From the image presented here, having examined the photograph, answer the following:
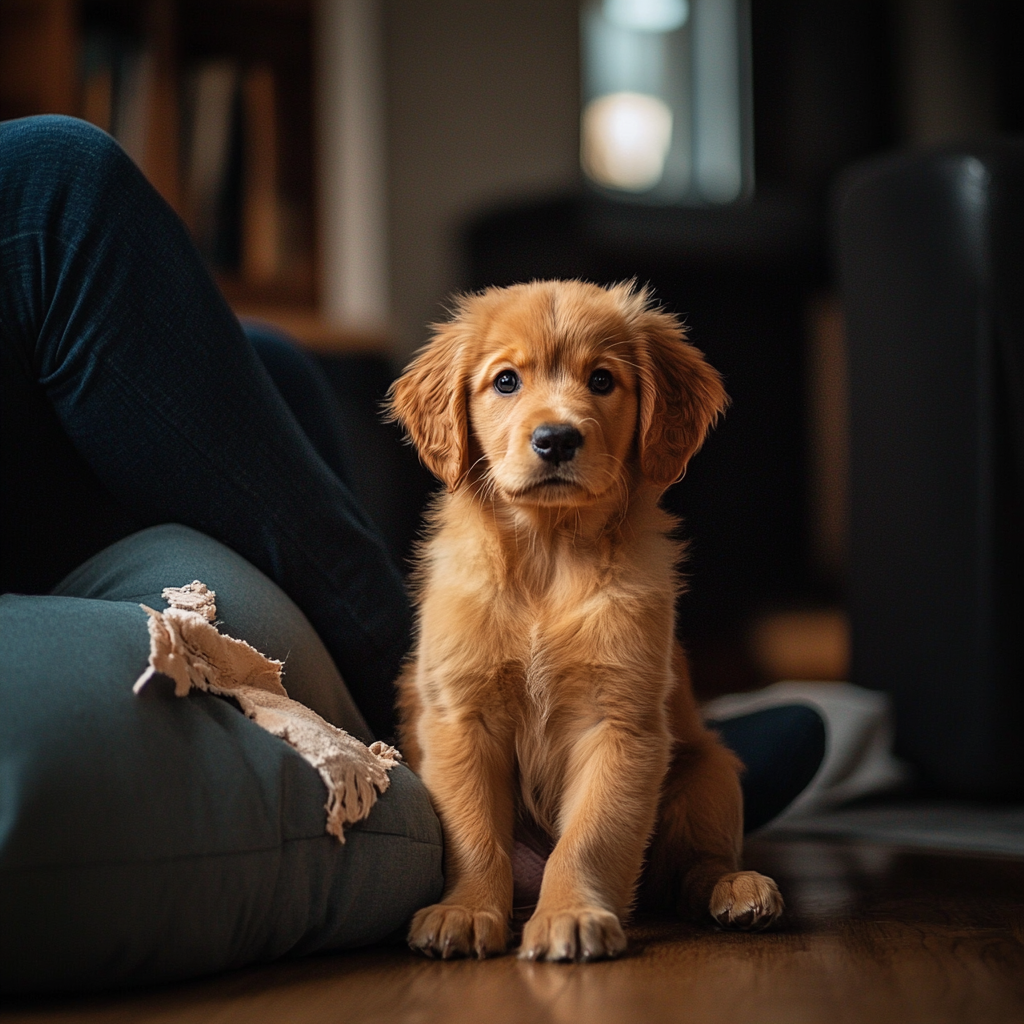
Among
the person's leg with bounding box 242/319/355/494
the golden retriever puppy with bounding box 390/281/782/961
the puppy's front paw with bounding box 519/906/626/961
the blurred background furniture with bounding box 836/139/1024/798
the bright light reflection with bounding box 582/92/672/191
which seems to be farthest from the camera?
the bright light reflection with bounding box 582/92/672/191

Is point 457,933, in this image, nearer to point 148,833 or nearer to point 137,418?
point 148,833

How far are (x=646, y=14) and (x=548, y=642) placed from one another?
5058mm

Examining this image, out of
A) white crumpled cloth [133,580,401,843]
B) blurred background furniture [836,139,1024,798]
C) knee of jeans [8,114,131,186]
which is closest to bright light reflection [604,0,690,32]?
blurred background furniture [836,139,1024,798]

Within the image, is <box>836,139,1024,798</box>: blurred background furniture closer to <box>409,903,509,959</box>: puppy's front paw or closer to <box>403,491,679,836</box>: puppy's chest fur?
<box>403,491,679,836</box>: puppy's chest fur

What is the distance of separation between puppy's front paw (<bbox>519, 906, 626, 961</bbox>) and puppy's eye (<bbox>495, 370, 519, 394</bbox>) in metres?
0.61

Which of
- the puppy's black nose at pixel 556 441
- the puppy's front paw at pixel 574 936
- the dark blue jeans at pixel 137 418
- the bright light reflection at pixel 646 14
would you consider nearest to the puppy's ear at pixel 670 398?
the puppy's black nose at pixel 556 441

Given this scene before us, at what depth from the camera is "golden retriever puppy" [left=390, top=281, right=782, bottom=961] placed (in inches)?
54.4

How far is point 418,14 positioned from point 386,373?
6.56 feet

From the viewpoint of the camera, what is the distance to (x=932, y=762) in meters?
2.54

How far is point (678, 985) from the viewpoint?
46.7 inches

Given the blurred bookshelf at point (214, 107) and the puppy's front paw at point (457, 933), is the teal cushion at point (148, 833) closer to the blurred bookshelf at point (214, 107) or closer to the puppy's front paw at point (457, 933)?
the puppy's front paw at point (457, 933)

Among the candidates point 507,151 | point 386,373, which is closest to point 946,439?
point 386,373

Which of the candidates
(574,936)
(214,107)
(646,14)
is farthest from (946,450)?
(646,14)

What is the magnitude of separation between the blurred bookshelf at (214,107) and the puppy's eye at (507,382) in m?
2.57
